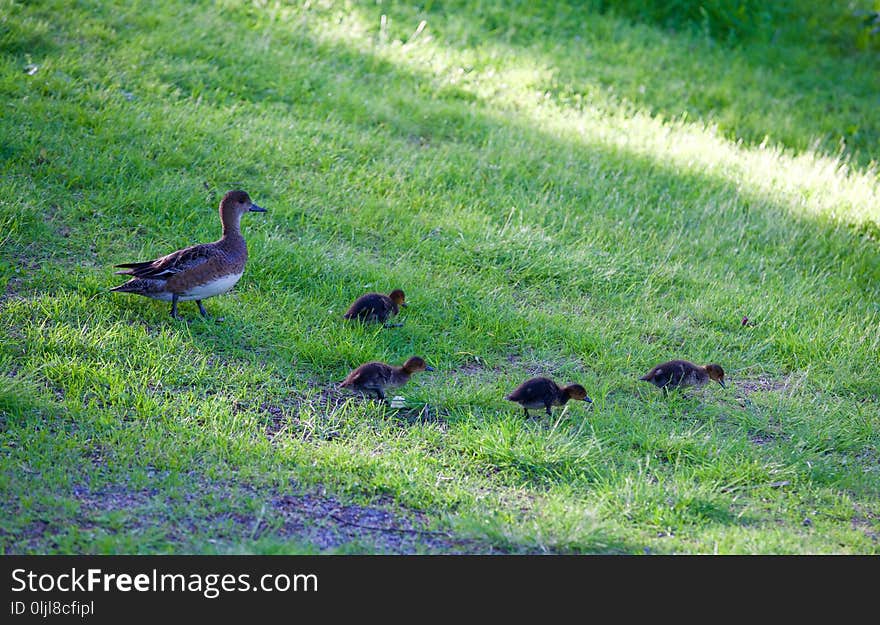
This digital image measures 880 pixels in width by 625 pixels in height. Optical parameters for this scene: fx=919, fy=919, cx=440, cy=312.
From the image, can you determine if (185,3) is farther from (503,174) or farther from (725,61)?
(725,61)

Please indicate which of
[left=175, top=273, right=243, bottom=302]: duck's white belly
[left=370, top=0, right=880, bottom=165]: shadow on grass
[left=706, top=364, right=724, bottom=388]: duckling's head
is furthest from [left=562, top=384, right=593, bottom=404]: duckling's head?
[left=370, top=0, right=880, bottom=165]: shadow on grass

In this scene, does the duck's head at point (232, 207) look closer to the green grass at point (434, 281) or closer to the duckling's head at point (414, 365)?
the green grass at point (434, 281)

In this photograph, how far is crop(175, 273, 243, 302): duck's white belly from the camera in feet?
20.3

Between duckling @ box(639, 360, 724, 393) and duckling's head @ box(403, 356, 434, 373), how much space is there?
1523mm

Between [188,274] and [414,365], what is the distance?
1656mm

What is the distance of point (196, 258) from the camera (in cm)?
621

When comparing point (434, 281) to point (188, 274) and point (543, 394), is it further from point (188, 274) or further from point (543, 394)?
point (188, 274)

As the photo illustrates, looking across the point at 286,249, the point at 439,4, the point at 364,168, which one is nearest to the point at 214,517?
the point at 286,249

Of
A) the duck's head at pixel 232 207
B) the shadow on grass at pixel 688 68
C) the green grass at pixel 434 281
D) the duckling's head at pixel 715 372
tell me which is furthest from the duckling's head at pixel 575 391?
the shadow on grass at pixel 688 68

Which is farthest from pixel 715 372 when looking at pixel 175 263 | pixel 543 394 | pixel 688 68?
pixel 688 68

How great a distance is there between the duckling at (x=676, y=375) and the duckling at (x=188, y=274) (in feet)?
9.59

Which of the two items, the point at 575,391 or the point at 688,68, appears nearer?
the point at 575,391

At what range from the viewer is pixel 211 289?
622 cm
